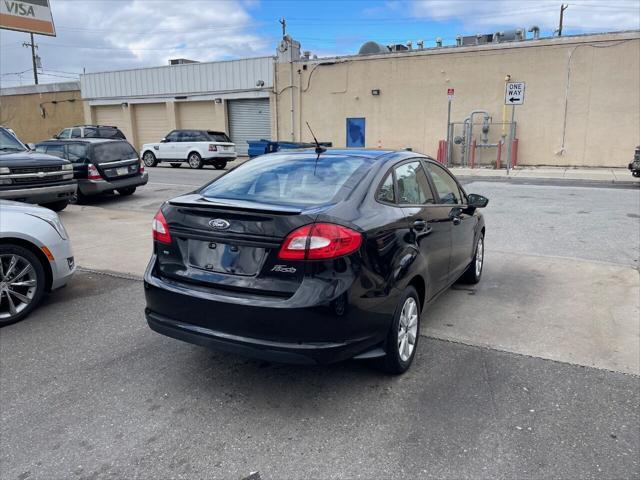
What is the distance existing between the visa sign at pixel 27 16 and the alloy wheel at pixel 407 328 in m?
24.1

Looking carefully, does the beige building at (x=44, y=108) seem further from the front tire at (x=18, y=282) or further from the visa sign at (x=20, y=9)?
the front tire at (x=18, y=282)

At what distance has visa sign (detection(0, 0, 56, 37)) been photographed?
21.4 m

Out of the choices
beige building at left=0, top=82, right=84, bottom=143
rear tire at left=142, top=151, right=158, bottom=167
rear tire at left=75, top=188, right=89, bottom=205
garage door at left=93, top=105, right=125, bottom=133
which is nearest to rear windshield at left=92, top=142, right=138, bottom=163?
rear tire at left=75, top=188, right=89, bottom=205

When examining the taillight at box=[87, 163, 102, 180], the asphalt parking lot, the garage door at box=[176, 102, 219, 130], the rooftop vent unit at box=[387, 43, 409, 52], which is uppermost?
the rooftop vent unit at box=[387, 43, 409, 52]

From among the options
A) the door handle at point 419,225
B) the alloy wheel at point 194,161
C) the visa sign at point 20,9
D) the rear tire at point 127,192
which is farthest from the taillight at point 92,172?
the visa sign at point 20,9

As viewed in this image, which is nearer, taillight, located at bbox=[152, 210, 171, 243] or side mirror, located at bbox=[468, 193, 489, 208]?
taillight, located at bbox=[152, 210, 171, 243]

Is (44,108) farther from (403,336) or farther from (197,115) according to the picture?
(403,336)

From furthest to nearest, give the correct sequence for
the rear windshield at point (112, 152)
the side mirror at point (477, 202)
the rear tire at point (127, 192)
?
the rear tire at point (127, 192) < the rear windshield at point (112, 152) < the side mirror at point (477, 202)

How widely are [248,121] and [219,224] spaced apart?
91.8 feet

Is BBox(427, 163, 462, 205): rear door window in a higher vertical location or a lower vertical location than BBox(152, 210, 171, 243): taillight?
higher

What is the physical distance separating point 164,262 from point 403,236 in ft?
5.48

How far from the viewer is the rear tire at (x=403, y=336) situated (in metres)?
3.49

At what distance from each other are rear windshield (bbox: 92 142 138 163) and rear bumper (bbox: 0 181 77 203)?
2199mm

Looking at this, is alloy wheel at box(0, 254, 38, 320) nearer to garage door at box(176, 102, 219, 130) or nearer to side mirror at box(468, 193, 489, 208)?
side mirror at box(468, 193, 489, 208)
